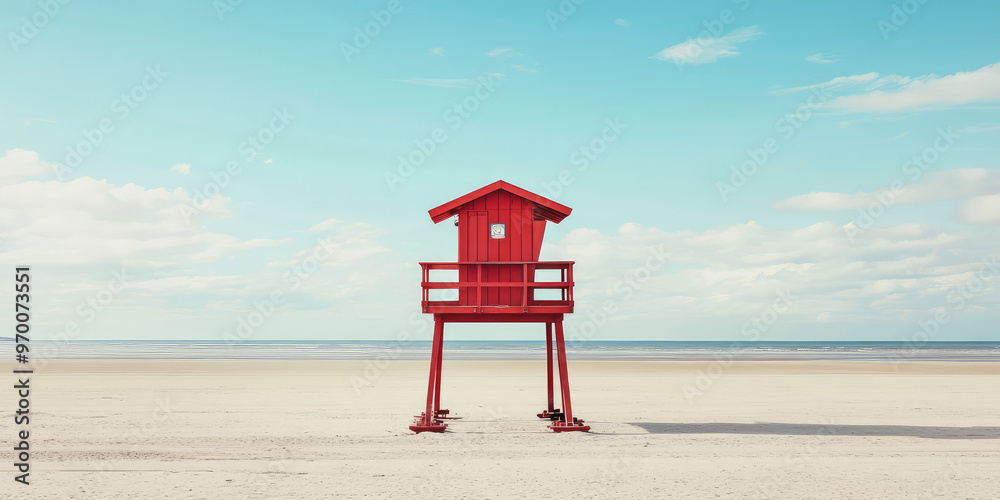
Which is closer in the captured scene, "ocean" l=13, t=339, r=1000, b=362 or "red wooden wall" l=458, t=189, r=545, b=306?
"red wooden wall" l=458, t=189, r=545, b=306

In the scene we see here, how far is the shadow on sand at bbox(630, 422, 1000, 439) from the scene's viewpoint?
15.5 meters

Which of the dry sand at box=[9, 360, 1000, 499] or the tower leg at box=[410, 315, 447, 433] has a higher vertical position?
the tower leg at box=[410, 315, 447, 433]

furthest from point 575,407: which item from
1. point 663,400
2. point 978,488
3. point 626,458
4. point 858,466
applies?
point 978,488

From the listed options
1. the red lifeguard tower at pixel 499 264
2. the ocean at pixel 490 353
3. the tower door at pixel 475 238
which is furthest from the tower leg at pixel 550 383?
the ocean at pixel 490 353

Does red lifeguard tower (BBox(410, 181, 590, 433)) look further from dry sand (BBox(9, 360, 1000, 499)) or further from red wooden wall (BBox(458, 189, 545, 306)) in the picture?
dry sand (BBox(9, 360, 1000, 499))

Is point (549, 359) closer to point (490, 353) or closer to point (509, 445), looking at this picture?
point (509, 445)

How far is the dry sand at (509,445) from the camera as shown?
34.6ft

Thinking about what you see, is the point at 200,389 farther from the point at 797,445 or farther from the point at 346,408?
the point at 797,445

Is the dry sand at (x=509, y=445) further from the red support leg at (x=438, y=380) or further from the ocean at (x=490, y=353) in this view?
the ocean at (x=490, y=353)

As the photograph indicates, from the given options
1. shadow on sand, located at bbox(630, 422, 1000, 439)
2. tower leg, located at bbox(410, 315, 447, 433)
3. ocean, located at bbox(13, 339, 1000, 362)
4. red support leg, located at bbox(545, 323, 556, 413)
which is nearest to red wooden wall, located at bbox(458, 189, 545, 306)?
tower leg, located at bbox(410, 315, 447, 433)

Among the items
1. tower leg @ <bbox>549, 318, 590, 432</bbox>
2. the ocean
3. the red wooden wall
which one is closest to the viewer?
tower leg @ <bbox>549, 318, 590, 432</bbox>

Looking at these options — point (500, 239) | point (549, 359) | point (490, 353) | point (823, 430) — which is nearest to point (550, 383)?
point (549, 359)

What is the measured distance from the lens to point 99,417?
708 inches

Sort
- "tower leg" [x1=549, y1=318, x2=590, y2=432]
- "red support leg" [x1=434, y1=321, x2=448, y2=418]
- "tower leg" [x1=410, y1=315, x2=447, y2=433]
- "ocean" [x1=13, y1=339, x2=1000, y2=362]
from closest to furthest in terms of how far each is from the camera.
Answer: "tower leg" [x1=549, y1=318, x2=590, y2=432]
"tower leg" [x1=410, y1=315, x2=447, y2=433]
"red support leg" [x1=434, y1=321, x2=448, y2=418]
"ocean" [x1=13, y1=339, x2=1000, y2=362]
